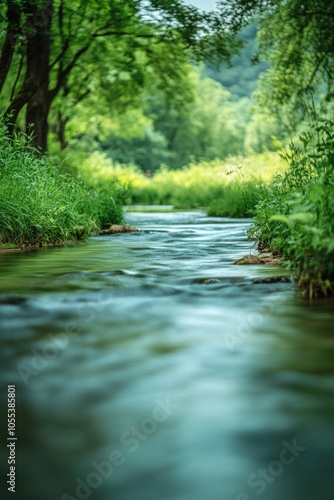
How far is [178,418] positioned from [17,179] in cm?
792

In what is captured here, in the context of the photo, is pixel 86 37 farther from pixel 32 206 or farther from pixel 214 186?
pixel 32 206

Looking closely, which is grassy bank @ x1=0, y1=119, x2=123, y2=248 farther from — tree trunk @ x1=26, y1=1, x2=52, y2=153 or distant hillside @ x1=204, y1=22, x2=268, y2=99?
distant hillside @ x1=204, y1=22, x2=268, y2=99

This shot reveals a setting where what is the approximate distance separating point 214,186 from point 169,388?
78.7 feet

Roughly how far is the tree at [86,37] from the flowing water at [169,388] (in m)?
11.2

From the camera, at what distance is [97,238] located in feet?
42.6

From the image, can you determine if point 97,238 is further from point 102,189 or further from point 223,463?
point 223,463

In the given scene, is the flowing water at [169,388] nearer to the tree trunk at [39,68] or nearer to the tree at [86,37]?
the tree at [86,37]

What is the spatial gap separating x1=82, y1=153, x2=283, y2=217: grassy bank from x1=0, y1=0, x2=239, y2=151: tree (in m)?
2.62

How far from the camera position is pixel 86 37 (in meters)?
20.5

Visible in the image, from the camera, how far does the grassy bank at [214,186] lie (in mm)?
19783

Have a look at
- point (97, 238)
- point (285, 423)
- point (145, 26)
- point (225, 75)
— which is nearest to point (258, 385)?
point (285, 423)

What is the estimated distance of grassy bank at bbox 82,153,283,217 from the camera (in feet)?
64.9

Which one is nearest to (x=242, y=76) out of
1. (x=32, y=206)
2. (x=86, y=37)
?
(x=86, y=37)

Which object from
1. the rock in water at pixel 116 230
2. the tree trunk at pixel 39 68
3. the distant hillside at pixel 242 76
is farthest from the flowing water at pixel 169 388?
the distant hillside at pixel 242 76
